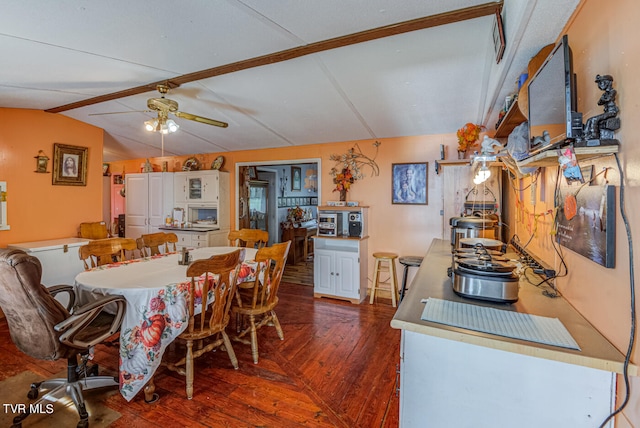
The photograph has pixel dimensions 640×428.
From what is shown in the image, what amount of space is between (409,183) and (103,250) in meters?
3.50

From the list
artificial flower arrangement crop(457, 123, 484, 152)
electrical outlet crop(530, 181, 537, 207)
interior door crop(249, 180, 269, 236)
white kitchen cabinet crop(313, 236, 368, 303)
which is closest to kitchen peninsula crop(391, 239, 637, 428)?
electrical outlet crop(530, 181, 537, 207)

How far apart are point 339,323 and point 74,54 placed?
11.0ft

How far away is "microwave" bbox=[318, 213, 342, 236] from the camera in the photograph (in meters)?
4.18

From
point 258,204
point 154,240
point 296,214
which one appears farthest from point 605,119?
point 258,204

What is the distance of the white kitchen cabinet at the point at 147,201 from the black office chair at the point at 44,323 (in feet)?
12.2

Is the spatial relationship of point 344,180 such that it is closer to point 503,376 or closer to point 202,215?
point 202,215

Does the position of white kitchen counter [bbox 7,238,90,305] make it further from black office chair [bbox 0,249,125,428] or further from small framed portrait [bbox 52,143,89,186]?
black office chair [bbox 0,249,125,428]

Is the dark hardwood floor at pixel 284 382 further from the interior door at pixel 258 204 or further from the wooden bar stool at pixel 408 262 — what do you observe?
the interior door at pixel 258 204

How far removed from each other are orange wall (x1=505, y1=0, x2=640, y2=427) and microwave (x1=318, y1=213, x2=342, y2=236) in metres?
2.92

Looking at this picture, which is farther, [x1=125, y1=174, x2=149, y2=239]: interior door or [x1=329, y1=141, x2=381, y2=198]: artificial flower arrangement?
[x1=125, y1=174, x2=149, y2=239]: interior door

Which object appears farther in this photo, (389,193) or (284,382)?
(389,193)

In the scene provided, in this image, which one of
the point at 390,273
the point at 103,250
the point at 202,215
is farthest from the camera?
the point at 202,215

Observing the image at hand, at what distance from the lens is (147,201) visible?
5539 millimetres

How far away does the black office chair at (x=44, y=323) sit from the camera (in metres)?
1.65
